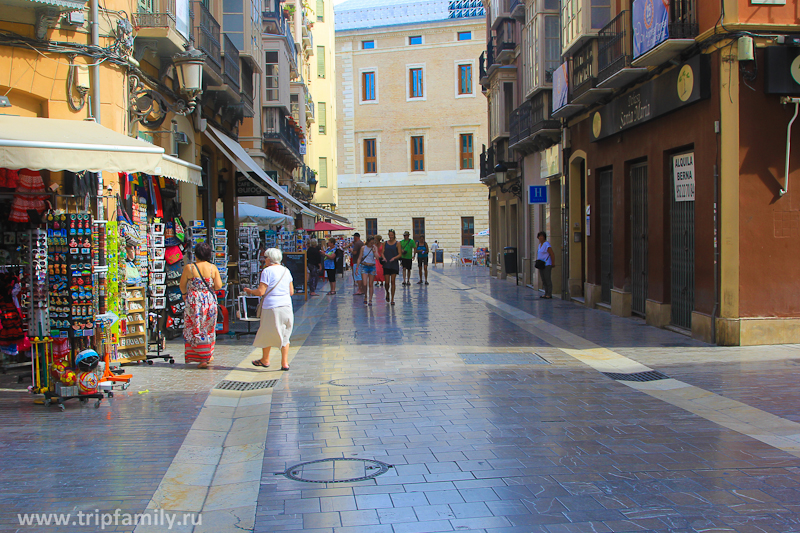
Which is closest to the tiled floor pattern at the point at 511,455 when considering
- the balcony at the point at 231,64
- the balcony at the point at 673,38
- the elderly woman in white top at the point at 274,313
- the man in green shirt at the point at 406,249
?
the elderly woman in white top at the point at 274,313

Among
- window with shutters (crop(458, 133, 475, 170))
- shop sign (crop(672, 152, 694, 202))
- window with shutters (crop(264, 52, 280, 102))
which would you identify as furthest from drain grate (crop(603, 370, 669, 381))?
window with shutters (crop(458, 133, 475, 170))

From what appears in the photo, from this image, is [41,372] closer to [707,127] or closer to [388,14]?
[707,127]

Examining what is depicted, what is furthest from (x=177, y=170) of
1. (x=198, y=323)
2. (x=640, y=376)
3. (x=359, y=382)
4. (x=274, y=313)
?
(x=640, y=376)

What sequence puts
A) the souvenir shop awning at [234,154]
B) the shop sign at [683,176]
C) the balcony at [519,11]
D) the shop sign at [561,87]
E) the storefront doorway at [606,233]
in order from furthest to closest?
the balcony at [519,11]
the shop sign at [561,87]
the souvenir shop awning at [234,154]
the storefront doorway at [606,233]
the shop sign at [683,176]

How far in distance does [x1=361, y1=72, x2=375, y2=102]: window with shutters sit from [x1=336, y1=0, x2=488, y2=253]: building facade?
2.9 inches

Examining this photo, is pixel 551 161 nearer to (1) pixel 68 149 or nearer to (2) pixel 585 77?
(2) pixel 585 77

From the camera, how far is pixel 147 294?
10.6m

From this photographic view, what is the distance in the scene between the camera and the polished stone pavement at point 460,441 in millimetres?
4465

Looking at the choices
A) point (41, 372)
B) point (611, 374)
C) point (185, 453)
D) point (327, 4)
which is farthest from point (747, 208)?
point (327, 4)

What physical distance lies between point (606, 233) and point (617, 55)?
407cm

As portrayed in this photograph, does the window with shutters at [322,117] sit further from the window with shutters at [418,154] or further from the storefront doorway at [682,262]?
the storefront doorway at [682,262]

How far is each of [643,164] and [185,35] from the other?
8.81 metres

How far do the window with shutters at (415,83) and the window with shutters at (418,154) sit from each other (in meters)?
3.22

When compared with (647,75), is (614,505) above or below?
below
